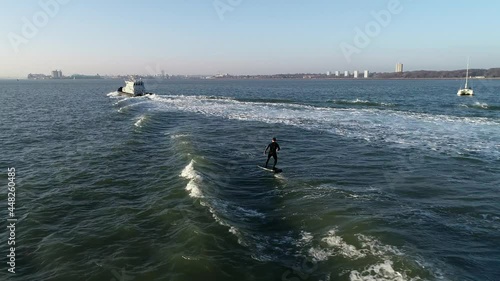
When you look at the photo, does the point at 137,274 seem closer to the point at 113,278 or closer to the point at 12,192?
the point at 113,278

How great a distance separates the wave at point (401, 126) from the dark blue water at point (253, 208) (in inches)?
18.9

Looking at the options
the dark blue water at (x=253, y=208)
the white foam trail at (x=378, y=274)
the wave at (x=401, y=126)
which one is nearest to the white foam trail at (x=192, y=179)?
the dark blue water at (x=253, y=208)

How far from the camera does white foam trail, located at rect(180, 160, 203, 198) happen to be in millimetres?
17375

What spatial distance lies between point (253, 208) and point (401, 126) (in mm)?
28916

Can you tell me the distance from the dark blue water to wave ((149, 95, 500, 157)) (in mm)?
481

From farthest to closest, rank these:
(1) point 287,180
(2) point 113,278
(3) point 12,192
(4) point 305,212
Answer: (1) point 287,180 < (3) point 12,192 < (4) point 305,212 < (2) point 113,278

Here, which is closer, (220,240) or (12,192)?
(220,240)

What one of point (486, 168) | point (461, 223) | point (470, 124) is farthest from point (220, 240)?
point (470, 124)

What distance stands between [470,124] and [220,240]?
3862cm

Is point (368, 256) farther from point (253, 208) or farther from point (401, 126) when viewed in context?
point (401, 126)

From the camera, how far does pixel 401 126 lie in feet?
130

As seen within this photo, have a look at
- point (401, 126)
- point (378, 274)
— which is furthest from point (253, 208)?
point (401, 126)

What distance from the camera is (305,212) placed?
1559 centimetres

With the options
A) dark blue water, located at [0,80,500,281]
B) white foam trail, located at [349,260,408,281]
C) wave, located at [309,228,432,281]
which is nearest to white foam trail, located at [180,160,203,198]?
dark blue water, located at [0,80,500,281]
